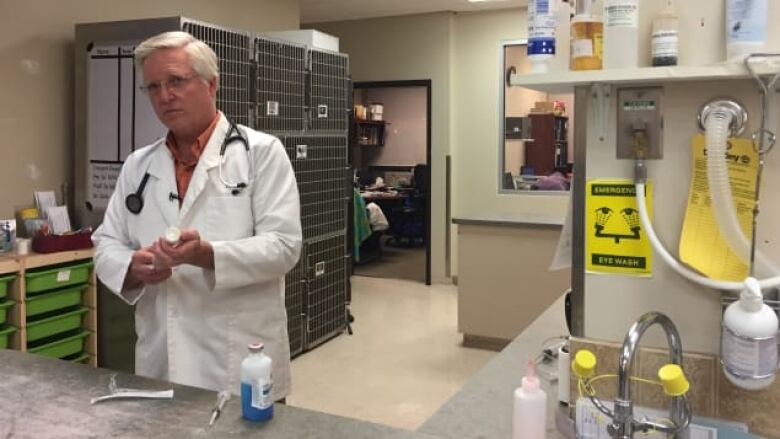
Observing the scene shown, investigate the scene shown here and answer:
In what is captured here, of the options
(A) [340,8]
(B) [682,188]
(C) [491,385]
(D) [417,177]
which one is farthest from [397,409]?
(D) [417,177]

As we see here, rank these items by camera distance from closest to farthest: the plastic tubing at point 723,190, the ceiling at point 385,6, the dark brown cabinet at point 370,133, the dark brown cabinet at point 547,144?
the plastic tubing at point 723,190 → the ceiling at point 385,6 → the dark brown cabinet at point 547,144 → the dark brown cabinet at point 370,133

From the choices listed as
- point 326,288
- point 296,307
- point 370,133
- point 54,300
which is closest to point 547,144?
point 370,133

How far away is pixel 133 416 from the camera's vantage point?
1.44 meters

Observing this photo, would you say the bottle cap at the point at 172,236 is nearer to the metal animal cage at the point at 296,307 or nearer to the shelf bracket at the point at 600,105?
the shelf bracket at the point at 600,105

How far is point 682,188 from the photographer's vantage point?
137cm

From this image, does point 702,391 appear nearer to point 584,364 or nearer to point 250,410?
point 584,364

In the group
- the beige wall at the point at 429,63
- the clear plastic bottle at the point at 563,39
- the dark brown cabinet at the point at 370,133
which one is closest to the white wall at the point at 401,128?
the dark brown cabinet at the point at 370,133

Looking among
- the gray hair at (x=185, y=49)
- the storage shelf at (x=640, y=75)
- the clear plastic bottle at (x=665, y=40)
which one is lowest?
the storage shelf at (x=640, y=75)

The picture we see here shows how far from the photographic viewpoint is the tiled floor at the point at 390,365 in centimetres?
374

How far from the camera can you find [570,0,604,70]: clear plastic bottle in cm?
135

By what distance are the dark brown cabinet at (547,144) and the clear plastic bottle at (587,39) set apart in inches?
226

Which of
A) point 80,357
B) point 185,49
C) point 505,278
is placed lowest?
point 80,357

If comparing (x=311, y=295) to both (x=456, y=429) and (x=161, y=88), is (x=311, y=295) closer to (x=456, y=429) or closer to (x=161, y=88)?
(x=161, y=88)

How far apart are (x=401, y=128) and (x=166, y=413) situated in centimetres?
877
